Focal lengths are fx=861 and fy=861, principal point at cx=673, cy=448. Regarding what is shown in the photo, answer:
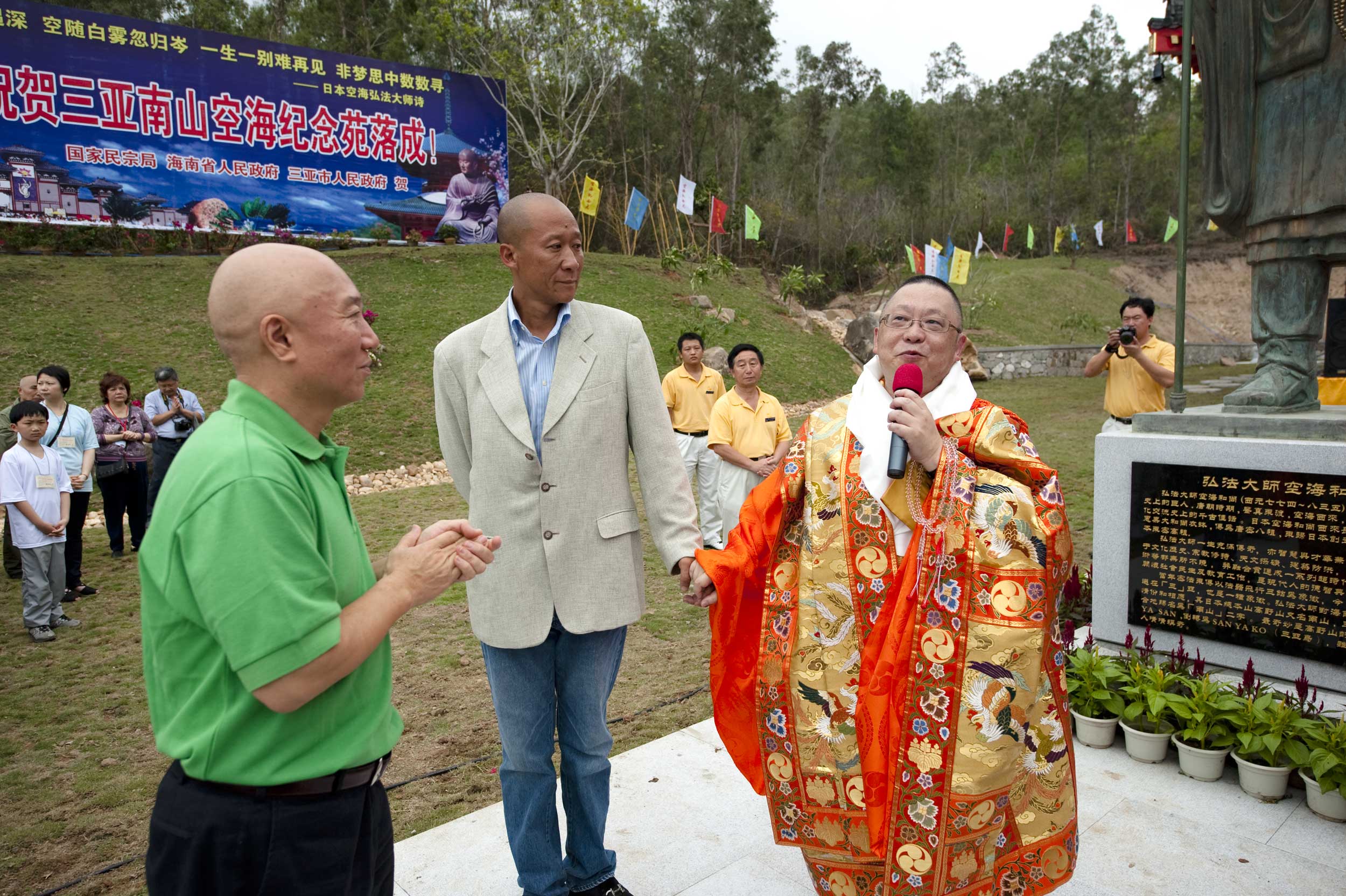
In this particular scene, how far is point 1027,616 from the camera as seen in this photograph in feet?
6.48

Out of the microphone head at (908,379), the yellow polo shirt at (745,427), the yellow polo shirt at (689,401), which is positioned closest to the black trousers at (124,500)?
the yellow polo shirt at (689,401)

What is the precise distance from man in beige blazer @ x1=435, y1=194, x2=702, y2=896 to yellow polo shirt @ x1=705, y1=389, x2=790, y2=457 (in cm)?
368

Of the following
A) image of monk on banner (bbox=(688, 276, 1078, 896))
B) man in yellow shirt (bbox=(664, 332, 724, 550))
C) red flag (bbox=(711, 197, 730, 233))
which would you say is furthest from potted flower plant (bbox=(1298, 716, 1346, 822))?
red flag (bbox=(711, 197, 730, 233))

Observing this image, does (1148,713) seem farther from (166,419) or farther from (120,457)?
Answer: (166,419)

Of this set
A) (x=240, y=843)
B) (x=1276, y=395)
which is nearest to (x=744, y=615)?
(x=240, y=843)

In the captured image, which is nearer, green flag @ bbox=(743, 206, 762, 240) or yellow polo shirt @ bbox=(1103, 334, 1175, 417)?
yellow polo shirt @ bbox=(1103, 334, 1175, 417)

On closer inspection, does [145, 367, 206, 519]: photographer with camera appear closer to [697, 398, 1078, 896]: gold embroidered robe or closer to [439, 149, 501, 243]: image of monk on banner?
[697, 398, 1078, 896]: gold embroidered robe

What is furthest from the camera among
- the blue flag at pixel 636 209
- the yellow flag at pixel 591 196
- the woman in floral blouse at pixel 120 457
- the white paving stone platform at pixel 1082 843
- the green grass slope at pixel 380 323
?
the blue flag at pixel 636 209

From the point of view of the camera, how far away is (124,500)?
7.46 m

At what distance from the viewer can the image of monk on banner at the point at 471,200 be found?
19.0 metres

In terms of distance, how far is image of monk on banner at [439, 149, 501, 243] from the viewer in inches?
747

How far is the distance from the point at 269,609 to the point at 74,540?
6.46 m

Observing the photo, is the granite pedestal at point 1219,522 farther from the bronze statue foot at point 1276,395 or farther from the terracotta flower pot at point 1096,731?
the terracotta flower pot at point 1096,731

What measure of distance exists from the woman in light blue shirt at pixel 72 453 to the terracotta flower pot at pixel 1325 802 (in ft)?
24.0
